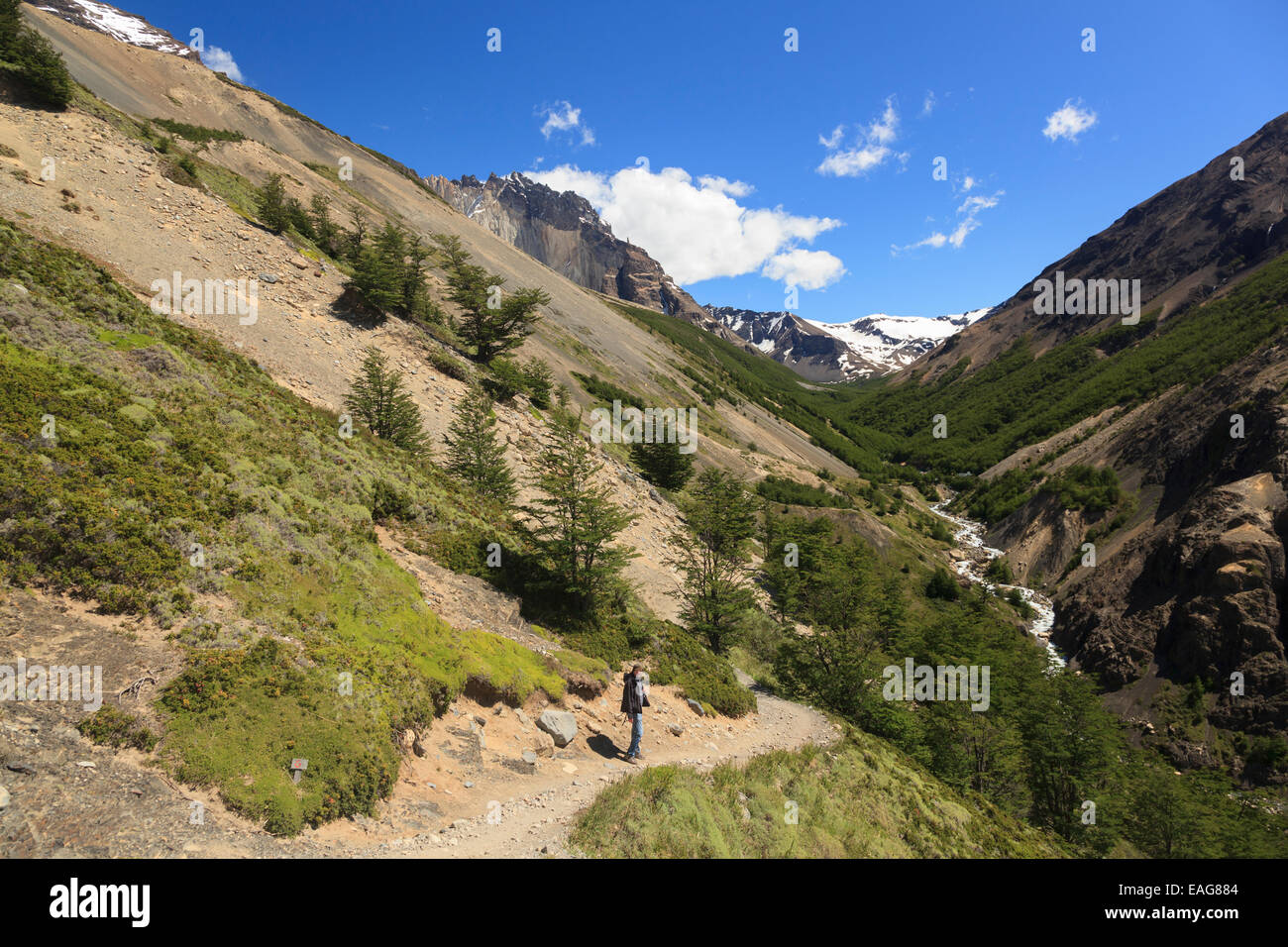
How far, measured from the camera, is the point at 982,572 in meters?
57.4

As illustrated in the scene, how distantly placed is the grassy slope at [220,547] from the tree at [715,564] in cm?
1007

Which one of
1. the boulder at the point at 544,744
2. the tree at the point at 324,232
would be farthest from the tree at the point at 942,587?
the tree at the point at 324,232

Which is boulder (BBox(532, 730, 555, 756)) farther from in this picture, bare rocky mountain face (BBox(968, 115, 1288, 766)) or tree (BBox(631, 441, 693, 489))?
bare rocky mountain face (BBox(968, 115, 1288, 766))

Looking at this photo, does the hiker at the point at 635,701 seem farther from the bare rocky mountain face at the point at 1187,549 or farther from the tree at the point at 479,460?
the bare rocky mountain face at the point at 1187,549

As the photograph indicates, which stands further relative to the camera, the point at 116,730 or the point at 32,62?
the point at 32,62

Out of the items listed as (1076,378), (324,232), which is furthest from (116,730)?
(1076,378)

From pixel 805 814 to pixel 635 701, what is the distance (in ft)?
13.7

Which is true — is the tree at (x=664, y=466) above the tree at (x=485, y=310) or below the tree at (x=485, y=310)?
below

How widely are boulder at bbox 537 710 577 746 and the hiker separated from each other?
3.76 ft

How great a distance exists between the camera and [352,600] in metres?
10.3

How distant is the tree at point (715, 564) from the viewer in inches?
849

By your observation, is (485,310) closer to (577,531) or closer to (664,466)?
(664,466)
